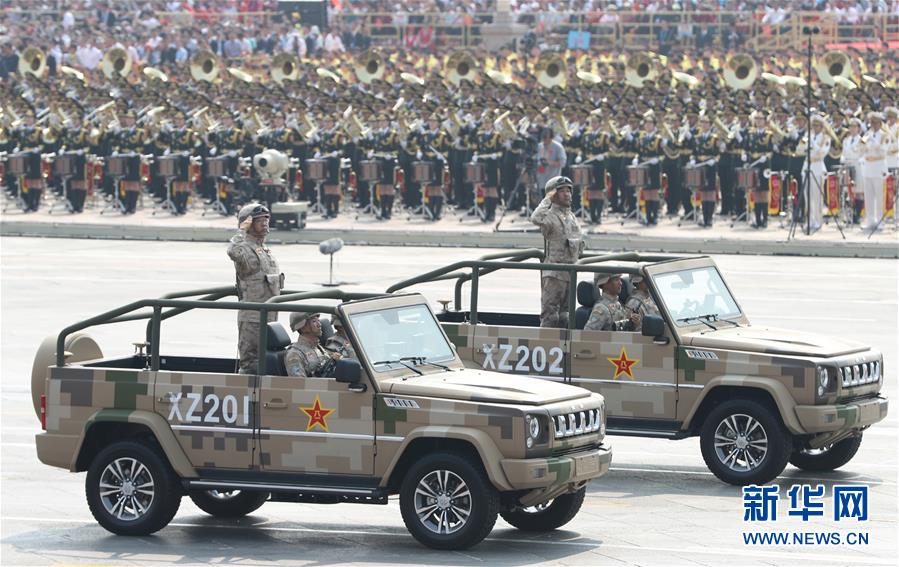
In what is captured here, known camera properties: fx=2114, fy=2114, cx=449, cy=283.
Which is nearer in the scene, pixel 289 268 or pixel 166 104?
→ pixel 289 268

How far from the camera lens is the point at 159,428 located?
43.7 feet

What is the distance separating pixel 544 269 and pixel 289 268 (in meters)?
15.7

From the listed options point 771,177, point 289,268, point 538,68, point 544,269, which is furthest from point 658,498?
point 538,68

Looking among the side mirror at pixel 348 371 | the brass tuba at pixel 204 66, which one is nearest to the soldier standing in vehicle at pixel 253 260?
the side mirror at pixel 348 371

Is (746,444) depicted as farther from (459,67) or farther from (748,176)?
(459,67)

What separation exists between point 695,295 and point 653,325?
31.0 inches

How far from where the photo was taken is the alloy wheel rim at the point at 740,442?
15.1m

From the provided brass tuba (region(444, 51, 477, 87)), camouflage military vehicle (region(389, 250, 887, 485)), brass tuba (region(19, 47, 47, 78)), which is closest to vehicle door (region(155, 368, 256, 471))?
camouflage military vehicle (region(389, 250, 887, 485))

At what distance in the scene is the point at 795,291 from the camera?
93.2 ft

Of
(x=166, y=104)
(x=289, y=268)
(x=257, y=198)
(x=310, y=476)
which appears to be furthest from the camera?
(x=166, y=104)

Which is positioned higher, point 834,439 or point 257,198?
point 257,198

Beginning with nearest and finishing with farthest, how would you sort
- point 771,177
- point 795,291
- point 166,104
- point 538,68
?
point 795,291 → point 771,177 → point 166,104 → point 538,68

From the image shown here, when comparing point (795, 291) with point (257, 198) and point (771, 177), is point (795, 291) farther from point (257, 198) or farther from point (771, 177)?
point (257, 198)

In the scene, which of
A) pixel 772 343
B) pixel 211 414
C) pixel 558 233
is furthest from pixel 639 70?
pixel 211 414
